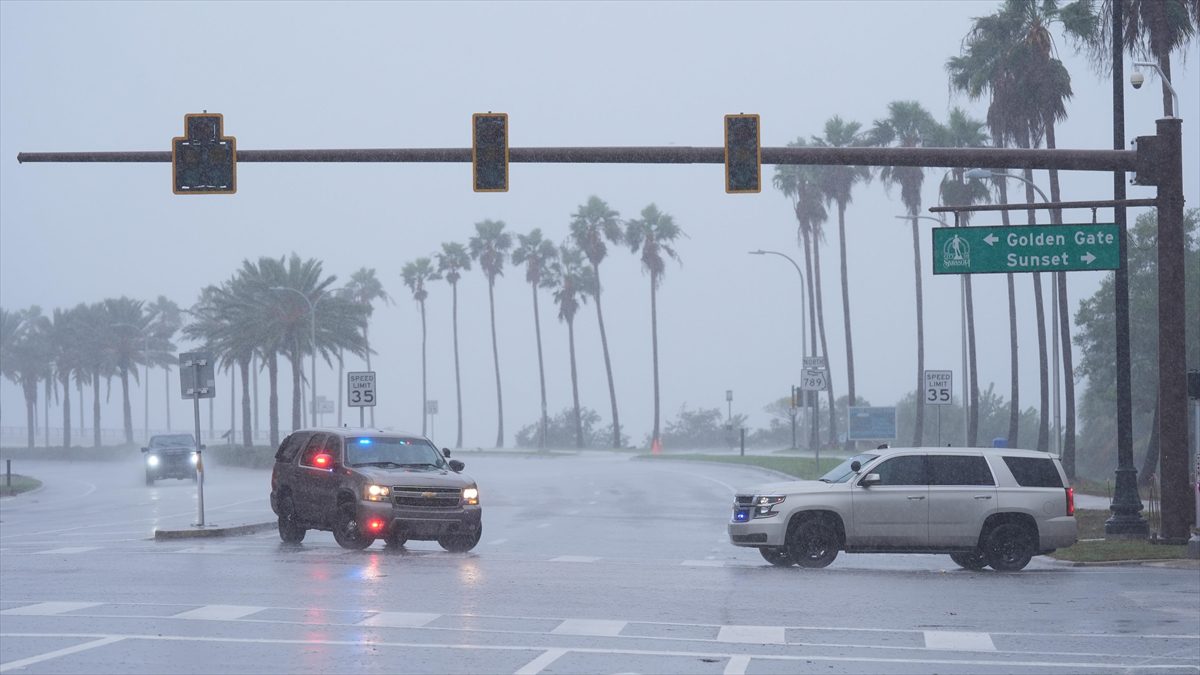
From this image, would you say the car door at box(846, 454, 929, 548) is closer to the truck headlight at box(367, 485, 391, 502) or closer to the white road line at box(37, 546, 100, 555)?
the truck headlight at box(367, 485, 391, 502)

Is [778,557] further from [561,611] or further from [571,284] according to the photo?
[571,284]

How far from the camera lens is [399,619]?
13.7 meters

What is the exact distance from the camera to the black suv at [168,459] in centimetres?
5722

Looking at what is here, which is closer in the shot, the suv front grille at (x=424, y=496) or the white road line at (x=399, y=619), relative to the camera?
the white road line at (x=399, y=619)

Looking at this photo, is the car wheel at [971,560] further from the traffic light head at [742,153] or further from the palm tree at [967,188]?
the palm tree at [967,188]

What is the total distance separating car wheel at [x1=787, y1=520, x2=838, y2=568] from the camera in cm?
1998

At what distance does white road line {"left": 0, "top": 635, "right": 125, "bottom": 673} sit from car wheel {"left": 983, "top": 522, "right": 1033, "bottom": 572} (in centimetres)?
1228

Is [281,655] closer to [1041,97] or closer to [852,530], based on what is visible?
[852,530]

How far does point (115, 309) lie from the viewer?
117688 millimetres

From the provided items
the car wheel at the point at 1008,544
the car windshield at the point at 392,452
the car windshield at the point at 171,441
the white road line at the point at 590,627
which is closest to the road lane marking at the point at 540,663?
the white road line at the point at 590,627

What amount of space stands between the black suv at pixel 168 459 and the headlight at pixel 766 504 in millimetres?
40937

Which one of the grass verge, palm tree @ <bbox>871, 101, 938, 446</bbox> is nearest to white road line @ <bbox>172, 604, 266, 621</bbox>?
the grass verge

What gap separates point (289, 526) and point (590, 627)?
11.7 metres

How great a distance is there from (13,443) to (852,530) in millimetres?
155254
